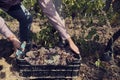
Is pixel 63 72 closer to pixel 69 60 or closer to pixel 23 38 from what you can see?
pixel 69 60

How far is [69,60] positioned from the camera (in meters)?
3.36

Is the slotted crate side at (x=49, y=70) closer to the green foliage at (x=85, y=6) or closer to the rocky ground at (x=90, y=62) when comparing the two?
the rocky ground at (x=90, y=62)

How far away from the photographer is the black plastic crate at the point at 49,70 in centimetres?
331

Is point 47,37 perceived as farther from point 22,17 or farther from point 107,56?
point 107,56

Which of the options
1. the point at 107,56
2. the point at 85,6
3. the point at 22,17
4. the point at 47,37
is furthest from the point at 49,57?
the point at 85,6

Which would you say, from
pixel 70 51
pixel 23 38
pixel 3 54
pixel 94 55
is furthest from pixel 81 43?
pixel 3 54

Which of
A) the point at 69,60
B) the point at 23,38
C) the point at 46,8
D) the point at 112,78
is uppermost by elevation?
the point at 46,8

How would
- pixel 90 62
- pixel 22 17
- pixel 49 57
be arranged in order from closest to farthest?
1. pixel 49 57
2. pixel 22 17
3. pixel 90 62

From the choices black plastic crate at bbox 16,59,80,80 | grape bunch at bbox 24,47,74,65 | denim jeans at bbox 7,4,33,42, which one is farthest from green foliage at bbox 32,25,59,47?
black plastic crate at bbox 16,59,80,80

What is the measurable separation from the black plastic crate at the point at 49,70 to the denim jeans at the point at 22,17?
632 millimetres

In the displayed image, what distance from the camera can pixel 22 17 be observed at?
12.1 ft

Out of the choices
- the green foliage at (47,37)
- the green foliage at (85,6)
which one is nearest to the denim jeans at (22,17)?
the green foliage at (47,37)

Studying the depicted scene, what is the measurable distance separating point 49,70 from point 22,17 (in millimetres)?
829

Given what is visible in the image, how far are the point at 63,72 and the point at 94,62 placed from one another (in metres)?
0.64
